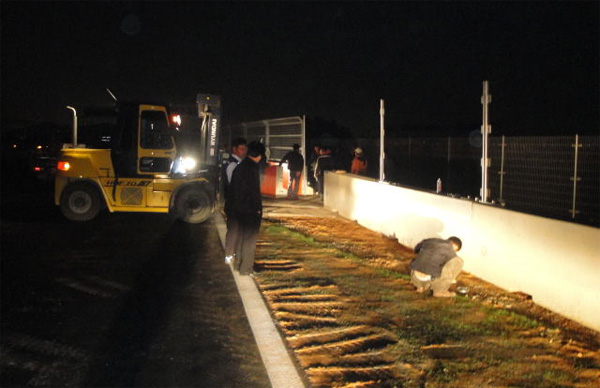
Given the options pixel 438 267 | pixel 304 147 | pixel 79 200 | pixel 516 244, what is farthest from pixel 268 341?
pixel 304 147

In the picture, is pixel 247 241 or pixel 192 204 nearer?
pixel 247 241

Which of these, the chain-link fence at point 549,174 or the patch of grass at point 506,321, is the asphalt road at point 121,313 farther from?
the chain-link fence at point 549,174

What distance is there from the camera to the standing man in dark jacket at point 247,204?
8797 mm

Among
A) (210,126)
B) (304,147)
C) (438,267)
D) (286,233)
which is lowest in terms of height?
(286,233)

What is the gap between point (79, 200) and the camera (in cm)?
1381

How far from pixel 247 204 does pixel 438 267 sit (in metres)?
2.70

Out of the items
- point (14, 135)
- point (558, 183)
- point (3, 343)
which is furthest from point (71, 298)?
point (14, 135)

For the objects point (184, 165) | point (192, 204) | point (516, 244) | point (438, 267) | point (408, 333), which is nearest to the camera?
point (408, 333)

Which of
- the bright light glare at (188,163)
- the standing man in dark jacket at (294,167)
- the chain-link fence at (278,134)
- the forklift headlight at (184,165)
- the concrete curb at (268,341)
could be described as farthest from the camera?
the chain-link fence at (278,134)

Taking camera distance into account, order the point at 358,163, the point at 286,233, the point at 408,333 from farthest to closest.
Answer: the point at 358,163, the point at 286,233, the point at 408,333

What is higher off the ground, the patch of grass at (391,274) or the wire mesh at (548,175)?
the wire mesh at (548,175)

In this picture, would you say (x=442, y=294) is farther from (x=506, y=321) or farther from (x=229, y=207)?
(x=229, y=207)

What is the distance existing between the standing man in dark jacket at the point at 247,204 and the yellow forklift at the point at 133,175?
5049 millimetres

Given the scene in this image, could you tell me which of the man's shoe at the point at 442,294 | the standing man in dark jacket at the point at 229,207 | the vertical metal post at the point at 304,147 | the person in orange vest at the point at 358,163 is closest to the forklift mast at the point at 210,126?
the person in orange vest at the point at 358,163
